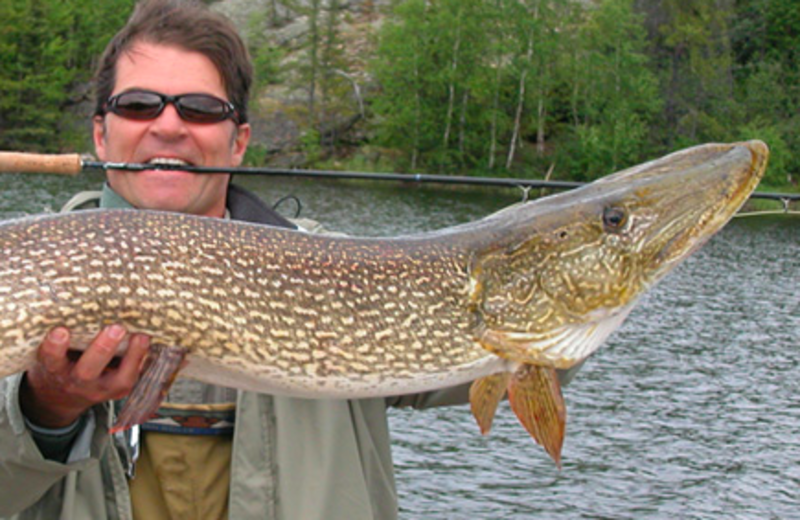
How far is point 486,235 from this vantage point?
2.58 m

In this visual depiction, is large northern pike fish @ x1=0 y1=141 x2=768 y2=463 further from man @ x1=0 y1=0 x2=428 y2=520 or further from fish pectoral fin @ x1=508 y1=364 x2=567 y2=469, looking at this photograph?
man @ x1=0 y1=0 x2=428 y2=520

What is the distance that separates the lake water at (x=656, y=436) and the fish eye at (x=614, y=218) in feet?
15.4

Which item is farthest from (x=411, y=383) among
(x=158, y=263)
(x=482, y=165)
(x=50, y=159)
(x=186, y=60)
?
(x=482, y=165)

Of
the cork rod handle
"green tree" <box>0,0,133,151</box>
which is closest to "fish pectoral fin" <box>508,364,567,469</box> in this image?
the cork rod handle

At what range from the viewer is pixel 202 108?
3006 mm

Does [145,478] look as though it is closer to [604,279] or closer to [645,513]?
[604,279]

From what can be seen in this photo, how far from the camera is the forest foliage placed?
38.2 meters

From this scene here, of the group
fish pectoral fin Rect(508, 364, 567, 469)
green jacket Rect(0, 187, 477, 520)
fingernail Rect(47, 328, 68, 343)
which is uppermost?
fingernail Rect(47, 328, 68, 343)

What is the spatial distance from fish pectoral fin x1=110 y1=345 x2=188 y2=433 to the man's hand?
0.03 meters

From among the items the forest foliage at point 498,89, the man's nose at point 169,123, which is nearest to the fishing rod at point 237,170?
the man's nose at point 169,123

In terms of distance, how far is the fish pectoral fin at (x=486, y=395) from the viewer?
8.20ft

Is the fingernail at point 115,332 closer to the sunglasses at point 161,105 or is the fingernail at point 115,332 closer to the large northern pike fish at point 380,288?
the large northern pike fish at point 380,288

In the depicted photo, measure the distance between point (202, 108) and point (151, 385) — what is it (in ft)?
3.62

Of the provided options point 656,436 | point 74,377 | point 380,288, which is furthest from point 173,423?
point 656,436
